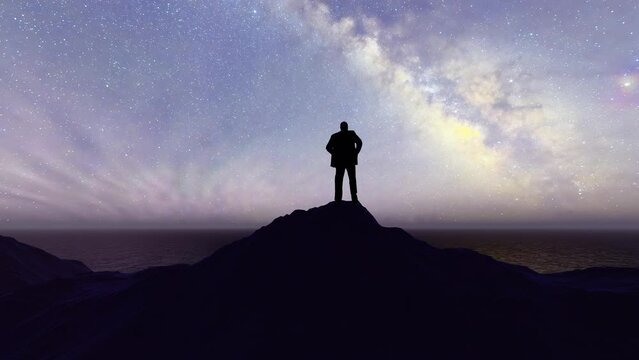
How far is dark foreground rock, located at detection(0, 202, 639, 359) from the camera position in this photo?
9.48 metres

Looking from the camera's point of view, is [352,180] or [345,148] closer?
[345,148]

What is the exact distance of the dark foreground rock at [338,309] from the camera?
9.48 m

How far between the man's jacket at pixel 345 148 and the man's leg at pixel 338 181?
260 millimetres

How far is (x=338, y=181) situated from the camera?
13.4 m

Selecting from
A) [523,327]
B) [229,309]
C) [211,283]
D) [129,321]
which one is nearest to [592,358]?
[523,327]

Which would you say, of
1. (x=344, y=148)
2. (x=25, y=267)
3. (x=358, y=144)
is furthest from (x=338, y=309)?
(x=25, y=267)

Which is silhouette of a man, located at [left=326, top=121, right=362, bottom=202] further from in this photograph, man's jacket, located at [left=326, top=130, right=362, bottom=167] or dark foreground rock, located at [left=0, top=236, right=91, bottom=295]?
dark foreground rock, located at [left=0, top=236, right=91, bottom=295]

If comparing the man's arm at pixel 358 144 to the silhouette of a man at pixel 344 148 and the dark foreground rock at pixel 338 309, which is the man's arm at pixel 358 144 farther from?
the dark foreground rock at pixel 338 309

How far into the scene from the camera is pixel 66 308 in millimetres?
14492

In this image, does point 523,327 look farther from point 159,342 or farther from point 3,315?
point 3,315

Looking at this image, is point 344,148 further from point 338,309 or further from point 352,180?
point 338,309

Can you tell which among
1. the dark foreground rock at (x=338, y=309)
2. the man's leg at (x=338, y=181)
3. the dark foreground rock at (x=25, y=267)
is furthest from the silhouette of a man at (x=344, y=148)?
the dark foreground rock at (x=25, y=267)

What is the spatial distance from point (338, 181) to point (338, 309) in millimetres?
5037

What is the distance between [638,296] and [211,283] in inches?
598
